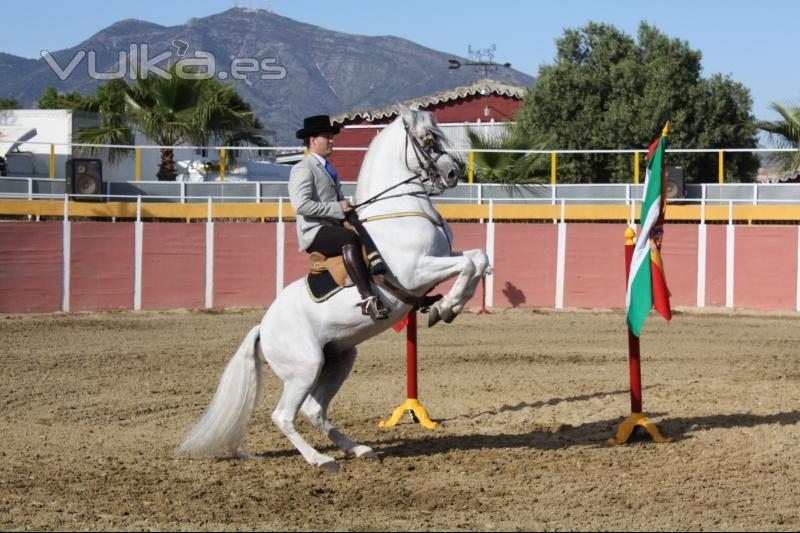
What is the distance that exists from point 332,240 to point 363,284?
1.54 feet

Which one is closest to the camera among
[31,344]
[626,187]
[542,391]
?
[542,391]

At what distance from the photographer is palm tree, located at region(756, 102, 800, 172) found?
84.0 feet

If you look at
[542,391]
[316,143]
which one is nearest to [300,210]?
[316,143]

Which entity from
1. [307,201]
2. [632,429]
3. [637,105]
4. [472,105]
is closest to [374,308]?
[307,201]

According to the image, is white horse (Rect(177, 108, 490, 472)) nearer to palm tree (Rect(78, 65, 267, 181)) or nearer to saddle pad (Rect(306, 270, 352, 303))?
saddle pad (Rect(306, 270, 352, 303))

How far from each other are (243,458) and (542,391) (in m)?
4.36

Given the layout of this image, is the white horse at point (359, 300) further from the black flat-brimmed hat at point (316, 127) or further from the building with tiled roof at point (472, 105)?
the building with tiled roof at point (472, 105)

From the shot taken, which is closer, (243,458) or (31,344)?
(243,458)

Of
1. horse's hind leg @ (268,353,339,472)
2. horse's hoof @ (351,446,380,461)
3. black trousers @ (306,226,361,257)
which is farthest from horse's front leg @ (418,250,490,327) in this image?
horse's hoof @ (351,446,380,461)

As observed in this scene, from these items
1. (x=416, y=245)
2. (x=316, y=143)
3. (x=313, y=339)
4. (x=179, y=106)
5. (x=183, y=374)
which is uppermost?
(x=179, y=106)

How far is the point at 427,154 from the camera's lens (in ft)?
28.3

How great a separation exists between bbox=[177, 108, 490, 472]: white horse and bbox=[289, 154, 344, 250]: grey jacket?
0.23m

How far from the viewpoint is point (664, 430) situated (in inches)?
400

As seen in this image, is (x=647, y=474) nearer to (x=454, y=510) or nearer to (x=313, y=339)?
(x=454, y=510)
